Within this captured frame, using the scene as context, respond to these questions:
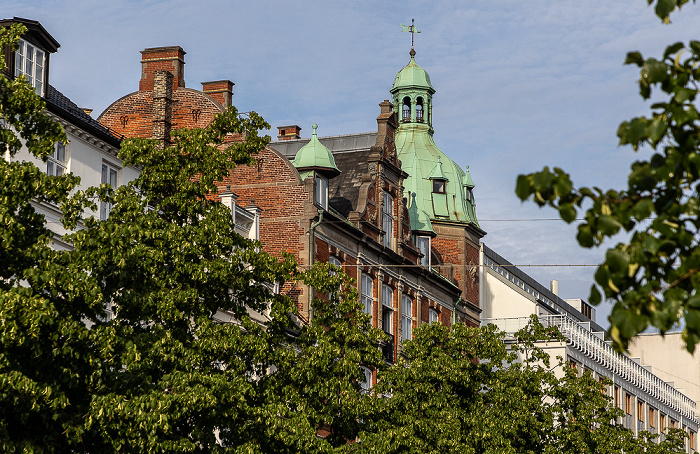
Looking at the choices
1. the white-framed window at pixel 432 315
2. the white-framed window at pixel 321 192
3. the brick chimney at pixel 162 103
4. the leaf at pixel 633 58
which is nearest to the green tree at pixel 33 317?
the leaf at pixel 633 58

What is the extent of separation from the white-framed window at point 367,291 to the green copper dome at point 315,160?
4738 mm

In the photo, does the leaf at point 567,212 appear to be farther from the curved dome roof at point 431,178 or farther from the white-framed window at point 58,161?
the curved dome roof at point 431,178

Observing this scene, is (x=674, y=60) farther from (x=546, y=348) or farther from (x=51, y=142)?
(x=546, y=348)

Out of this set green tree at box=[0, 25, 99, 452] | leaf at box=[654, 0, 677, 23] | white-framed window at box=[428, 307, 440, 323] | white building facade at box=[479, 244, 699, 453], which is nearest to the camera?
leaf at box=[654, 0, 677, 23]

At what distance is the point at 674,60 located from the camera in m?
9.74

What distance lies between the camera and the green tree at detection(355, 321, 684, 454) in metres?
35.0

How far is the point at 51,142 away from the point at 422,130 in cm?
4456

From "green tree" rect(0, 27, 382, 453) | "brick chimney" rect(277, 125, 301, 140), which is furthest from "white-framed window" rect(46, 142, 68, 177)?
"brick chimney" rect(277, 125, 301, 140)

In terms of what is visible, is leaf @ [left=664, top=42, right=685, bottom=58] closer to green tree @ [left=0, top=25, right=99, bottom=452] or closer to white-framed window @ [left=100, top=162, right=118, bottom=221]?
green tree @ [left=0, top=25, right=99, bottom=452]

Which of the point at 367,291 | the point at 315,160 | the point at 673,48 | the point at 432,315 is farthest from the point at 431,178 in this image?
the point at 673,48

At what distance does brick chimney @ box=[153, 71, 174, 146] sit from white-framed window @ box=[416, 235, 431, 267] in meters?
15.5

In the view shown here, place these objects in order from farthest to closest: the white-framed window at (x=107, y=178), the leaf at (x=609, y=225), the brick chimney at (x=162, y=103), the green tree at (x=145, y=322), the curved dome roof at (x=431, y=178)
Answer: the curved dome roof at (x=431, y=178) < the brick chimney at (x=162, y=103) < the white-framed window at (x=107, y=178) < the green tree at (x=145, y=322) < the leaf at (x=609, y=225)

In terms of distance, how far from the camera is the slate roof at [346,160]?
5369 cm

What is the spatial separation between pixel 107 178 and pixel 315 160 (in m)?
13.9
